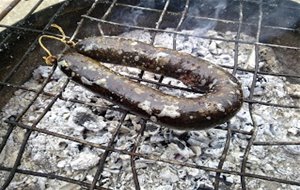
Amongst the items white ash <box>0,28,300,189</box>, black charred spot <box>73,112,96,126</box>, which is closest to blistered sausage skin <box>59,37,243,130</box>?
white ash <box>0,28,300,189</box>

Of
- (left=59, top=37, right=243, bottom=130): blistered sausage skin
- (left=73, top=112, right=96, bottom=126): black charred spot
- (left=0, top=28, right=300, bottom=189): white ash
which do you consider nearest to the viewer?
(left=59, top=37, right=243, bottom=130): blistered sausage skin

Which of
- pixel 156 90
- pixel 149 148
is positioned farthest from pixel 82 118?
pixel 156 90

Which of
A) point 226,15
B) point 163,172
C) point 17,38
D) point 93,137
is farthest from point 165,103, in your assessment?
point 226,15

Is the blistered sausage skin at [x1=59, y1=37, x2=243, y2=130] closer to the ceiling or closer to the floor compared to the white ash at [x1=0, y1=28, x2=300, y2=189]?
closer to the ceiling

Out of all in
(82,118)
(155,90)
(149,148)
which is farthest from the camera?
(82,118)

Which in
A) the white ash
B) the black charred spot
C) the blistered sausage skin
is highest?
the blistered sausage skin

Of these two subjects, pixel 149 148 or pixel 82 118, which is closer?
pixel 149 148

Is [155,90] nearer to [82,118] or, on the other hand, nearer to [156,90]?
[156,90]

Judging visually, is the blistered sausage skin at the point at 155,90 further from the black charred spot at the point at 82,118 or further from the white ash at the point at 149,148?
the black charred spot at the point at 82,118

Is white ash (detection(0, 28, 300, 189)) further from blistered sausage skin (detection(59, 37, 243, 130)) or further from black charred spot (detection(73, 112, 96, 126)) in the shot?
blistered sausage skin (detection(59, 37, 243, 130))

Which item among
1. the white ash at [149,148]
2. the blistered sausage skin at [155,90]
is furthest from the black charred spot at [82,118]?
the blistered sausage skin at [155,90]
